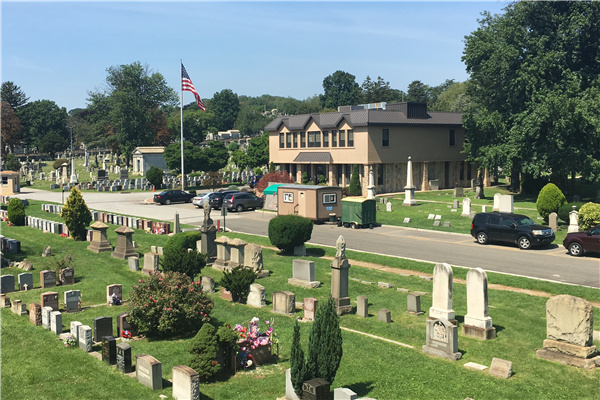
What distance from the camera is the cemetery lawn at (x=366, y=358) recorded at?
12305 mm

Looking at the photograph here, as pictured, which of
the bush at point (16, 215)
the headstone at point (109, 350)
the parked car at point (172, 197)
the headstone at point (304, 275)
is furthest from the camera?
the parked car at point (172, 197)

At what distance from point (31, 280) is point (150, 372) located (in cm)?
1187

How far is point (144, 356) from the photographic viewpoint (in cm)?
1273

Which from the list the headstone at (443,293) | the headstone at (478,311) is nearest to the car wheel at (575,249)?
the headstone at (478,311)

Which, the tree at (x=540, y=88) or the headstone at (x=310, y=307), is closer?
the headstone at (x=310, y=307)

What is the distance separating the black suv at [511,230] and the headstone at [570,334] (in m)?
14.7

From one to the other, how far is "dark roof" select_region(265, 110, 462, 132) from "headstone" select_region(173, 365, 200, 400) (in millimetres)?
45860

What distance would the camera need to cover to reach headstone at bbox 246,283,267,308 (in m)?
19.2

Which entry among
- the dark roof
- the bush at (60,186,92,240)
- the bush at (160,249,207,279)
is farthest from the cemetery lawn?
the dark roof

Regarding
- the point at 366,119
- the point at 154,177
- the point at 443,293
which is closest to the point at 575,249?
the point at 443,293

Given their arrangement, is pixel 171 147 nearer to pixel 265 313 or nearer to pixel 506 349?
pixel 265 313

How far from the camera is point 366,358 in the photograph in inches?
556

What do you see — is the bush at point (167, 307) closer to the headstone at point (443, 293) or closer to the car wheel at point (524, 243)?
the headstone at point (443, 293)

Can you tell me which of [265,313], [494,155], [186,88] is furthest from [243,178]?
[265,313]
